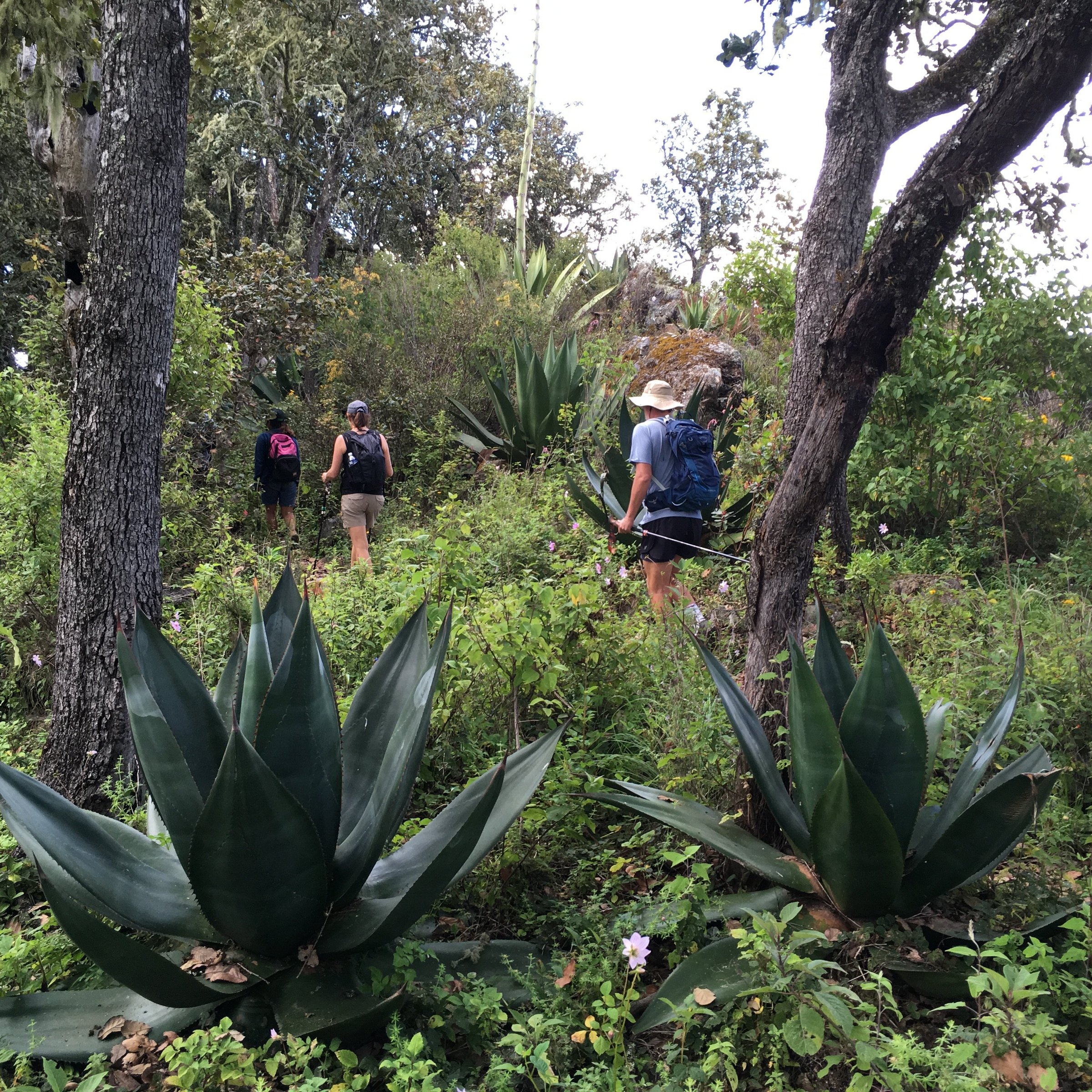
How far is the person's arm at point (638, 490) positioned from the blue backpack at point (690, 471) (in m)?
0.12

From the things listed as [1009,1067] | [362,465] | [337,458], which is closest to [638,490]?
[362,465]

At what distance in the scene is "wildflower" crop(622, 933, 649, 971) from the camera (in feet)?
5.90

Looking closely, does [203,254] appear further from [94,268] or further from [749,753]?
[749,753]

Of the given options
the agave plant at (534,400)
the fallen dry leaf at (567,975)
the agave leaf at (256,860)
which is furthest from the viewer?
the agave plant at (534,400)

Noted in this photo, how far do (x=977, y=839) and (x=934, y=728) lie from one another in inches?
21.3

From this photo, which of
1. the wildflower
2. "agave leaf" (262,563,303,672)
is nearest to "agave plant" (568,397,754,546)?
"agave leaf" (262,563,303,672)

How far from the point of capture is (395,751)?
2.23m

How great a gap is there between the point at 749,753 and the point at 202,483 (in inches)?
311

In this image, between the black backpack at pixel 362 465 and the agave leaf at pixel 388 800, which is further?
the black backpack at pixel 362 465

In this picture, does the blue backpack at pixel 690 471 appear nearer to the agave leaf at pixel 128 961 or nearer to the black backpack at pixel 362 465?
the black backpack at pixel 362 465

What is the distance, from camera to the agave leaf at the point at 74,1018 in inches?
70.0

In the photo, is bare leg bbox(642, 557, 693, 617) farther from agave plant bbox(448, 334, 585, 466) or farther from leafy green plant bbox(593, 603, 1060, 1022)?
agave plant bbox(448, 334, 585, 466)

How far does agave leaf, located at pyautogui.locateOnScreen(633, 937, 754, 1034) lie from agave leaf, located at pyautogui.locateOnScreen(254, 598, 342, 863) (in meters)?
0.89

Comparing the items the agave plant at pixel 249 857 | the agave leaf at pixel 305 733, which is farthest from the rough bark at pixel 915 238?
the agave leaf at pixel 305 733
